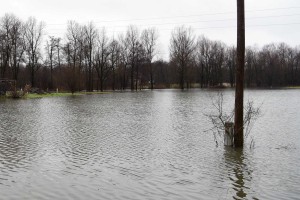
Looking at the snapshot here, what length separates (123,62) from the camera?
96.4 metres

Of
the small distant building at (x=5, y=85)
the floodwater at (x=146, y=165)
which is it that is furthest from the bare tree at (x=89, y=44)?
the floodwater at (x=146, y=165)

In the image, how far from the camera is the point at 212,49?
105 m

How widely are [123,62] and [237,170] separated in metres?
88.9

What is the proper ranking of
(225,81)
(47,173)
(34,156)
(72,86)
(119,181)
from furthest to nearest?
(225,81) < (72,86) < (34,156) < (47,173) < (119,181)

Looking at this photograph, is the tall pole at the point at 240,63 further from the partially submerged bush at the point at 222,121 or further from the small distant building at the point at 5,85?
the small distant building at the point at 5,85

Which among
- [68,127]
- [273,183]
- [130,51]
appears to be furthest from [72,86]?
[273,183]

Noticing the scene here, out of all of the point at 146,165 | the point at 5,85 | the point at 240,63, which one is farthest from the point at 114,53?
the point at 146,165

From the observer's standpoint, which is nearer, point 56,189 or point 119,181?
point 56,189

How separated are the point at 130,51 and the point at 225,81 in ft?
138

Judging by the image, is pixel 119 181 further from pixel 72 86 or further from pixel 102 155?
pixel 72 86

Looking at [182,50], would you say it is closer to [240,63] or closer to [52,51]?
[52,51]

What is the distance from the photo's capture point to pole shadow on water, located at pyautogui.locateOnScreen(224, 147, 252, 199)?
7133mm

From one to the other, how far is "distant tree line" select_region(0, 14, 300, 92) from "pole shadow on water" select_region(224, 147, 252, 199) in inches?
2216

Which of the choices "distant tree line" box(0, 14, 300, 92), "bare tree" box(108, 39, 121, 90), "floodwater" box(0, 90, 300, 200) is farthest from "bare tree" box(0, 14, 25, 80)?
"floodwater" box(0, 90, 300, 200)
